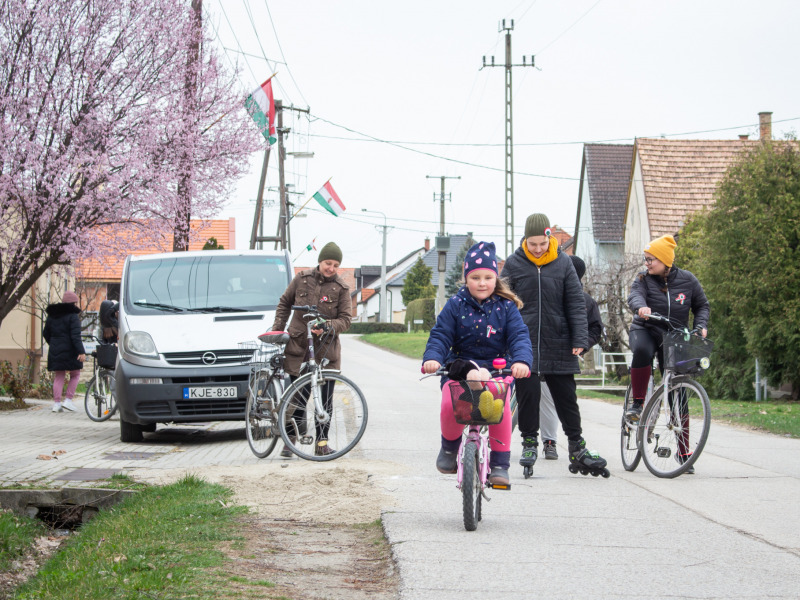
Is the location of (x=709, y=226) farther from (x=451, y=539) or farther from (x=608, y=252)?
(x=608, y=252)

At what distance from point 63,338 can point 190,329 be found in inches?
196

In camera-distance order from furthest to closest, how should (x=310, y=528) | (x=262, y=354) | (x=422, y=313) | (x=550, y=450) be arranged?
(x=422, y=313)
(x=262, y=354)
(x=550, y=450)
(x=310, y=528)

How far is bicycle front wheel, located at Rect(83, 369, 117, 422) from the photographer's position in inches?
531

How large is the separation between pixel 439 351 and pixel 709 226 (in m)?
16.3

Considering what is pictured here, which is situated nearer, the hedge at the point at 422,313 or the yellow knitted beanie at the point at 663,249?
the yellow knitted beanie at the point at 663,249

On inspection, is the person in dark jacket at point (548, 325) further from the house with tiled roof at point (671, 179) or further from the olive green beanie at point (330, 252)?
the house with tiled roof at point (671, 179)

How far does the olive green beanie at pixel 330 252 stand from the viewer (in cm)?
876

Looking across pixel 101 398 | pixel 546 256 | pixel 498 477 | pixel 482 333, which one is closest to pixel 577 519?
pixel 498 477

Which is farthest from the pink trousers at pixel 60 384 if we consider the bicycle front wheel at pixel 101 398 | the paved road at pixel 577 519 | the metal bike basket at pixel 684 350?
the metal bike basket at pixel 684 350

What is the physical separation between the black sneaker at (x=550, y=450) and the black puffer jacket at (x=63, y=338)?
28.0 feet

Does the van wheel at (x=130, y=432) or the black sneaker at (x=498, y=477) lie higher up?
the black sneaker at (x=498, y=477)

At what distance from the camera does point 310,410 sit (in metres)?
8.48

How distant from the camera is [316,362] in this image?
349 inches

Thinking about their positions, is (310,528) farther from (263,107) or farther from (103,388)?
(263,107)
